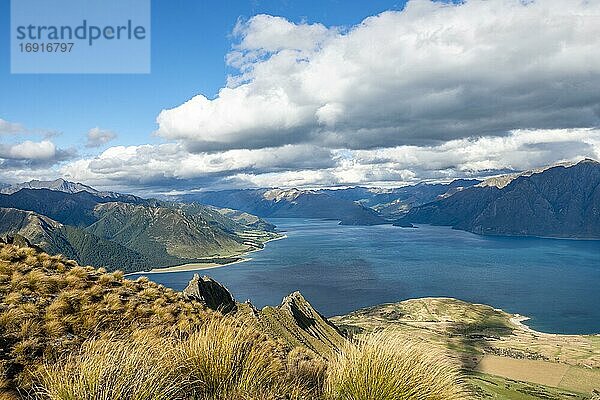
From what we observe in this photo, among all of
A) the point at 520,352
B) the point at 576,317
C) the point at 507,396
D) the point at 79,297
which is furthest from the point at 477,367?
the point at 79,297

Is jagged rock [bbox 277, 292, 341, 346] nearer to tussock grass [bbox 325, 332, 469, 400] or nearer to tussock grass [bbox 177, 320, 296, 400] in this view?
tussock grass [bbox 325, 332, 469, 400]

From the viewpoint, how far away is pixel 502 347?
148875 millimetres

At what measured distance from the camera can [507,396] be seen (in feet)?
300

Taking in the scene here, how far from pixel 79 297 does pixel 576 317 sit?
227 metres

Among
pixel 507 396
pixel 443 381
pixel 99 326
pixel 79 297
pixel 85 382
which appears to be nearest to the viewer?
pixel 85 382

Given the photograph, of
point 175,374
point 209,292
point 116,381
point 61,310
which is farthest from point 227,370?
point 209,292

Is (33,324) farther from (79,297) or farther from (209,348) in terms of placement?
(209,348)

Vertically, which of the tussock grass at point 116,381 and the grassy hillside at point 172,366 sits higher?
the tussock grass at point 116,381

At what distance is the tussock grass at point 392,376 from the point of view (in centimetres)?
780

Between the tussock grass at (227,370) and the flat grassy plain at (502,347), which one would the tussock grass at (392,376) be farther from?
the flat grassy plain at (502,347)

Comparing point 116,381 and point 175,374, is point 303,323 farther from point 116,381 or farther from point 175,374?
point 116,381

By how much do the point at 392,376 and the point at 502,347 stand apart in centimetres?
16624

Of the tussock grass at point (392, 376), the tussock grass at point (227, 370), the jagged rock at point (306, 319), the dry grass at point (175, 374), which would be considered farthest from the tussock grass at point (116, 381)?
the jagged rock at point (306, 319)

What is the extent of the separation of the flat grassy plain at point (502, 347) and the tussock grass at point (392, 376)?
2943 inches
